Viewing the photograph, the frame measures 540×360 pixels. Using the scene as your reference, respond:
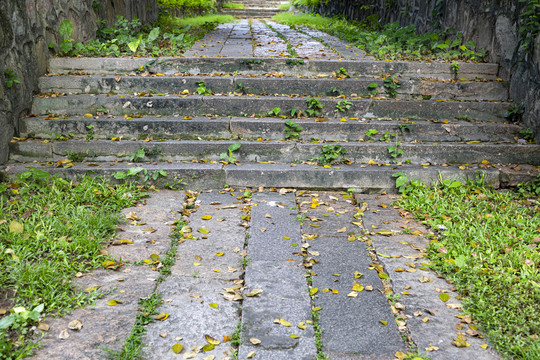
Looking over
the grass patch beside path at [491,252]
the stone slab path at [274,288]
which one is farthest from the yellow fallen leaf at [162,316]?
the grass patch beside path at [491,252]

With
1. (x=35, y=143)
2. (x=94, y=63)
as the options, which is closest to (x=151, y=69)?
(x=94, y=63)

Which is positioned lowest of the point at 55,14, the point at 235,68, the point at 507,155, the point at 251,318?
the point at 251,318

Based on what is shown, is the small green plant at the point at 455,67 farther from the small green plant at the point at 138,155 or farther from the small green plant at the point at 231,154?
the small green plant at the point at 138,155

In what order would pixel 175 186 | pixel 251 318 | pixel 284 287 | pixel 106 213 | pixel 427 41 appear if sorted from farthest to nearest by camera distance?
pixel 427 41 < pixel 175 186 < pixel 106 213 < pixel 284 287 < pixel 251 318

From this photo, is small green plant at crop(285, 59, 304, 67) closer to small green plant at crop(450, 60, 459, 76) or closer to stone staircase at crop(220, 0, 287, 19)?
small green plant at crop(450, 60, 459, 76)

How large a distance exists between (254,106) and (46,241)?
2.71m

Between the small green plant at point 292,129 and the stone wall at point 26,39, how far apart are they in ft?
9.20

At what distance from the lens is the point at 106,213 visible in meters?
3.72

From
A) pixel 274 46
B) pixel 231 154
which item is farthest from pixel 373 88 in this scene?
pixel 274 46

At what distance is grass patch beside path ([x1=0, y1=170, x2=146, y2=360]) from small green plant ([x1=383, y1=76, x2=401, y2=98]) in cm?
304

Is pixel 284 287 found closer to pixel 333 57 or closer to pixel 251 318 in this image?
pixel 251 318

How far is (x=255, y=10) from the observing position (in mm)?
17344

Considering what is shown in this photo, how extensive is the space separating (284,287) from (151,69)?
3644 millimetres

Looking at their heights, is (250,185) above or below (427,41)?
below
